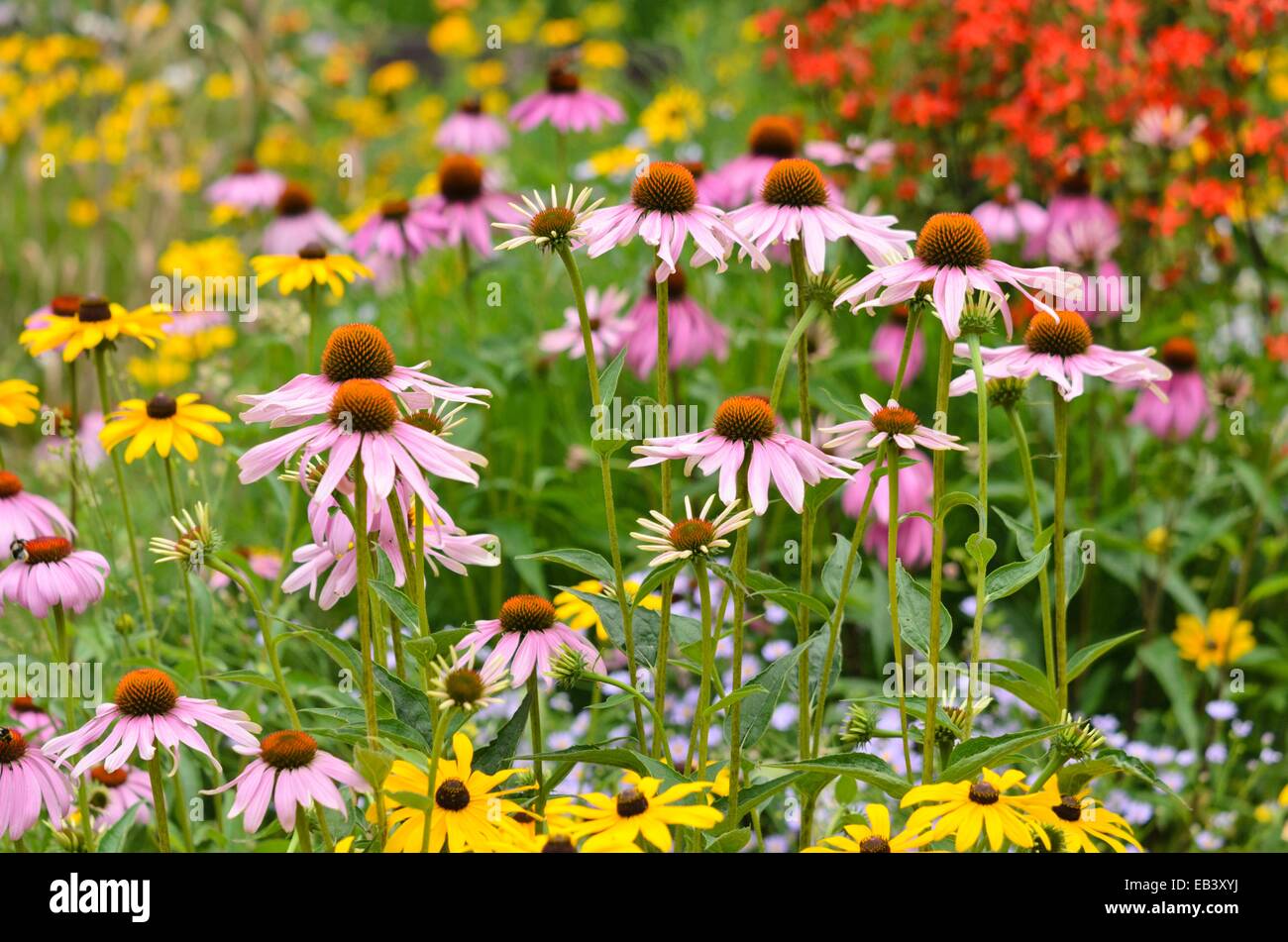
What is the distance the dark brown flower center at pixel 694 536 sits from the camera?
157 cm

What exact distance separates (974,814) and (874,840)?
122mm

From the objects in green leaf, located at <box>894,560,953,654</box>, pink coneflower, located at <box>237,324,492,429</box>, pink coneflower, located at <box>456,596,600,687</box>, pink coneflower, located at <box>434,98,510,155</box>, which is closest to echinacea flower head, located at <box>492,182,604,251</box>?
pink coneflower, located at <box>237,324,492,429</box>

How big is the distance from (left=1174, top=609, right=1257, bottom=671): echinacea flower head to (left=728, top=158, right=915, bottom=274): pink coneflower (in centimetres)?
180

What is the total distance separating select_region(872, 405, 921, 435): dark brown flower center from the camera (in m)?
1.67

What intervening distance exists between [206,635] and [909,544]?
1.64 meters

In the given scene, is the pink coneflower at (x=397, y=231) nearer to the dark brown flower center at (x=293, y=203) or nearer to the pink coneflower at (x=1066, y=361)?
the dark brown flower center at (x=293, y=203)

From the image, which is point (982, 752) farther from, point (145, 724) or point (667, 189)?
point (145, 724)

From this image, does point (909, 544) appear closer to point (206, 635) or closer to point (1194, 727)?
point (1194, 727)

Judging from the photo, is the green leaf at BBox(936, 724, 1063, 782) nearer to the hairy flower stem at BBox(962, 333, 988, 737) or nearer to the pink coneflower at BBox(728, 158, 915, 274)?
the hairy flower stem at BBox(962, 333, 988, 737)

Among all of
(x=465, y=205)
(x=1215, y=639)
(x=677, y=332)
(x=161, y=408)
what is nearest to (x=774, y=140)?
(x=677, y=332)

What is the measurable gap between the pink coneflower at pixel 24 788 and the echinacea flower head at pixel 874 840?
97 cm

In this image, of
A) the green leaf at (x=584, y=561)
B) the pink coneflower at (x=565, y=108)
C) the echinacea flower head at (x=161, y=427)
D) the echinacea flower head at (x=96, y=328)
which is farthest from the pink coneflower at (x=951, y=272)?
the pink coneflower at (x=565, y=108)

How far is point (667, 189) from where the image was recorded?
5.85ft
